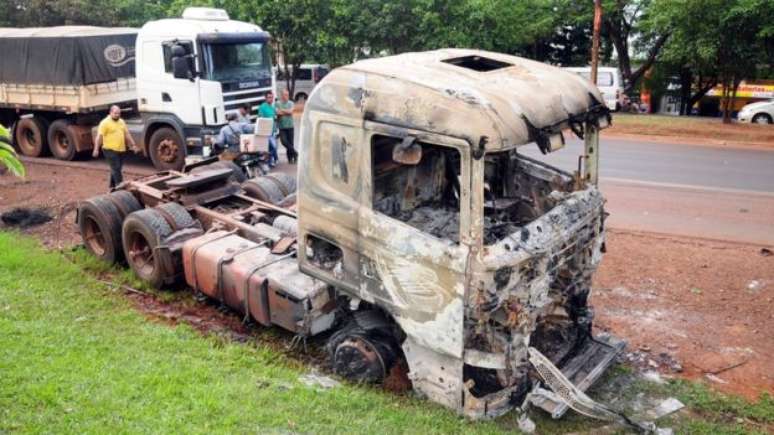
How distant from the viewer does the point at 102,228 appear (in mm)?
8766

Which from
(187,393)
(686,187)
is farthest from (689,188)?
(187,393)

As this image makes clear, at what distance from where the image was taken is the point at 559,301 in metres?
6.01

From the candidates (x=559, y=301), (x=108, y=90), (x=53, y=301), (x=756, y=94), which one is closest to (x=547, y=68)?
(x=559, y=301)

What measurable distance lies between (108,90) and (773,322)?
13.4 m

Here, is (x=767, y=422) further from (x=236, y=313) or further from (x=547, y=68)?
(x=236, y=313)

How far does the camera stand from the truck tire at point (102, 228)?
8727mm

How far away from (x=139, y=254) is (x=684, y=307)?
6003 mm

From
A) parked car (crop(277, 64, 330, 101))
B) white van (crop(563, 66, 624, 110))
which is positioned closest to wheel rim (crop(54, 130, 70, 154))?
parked car (crop(277, 64, 330, 101))

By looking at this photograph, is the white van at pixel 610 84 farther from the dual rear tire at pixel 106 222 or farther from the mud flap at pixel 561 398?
the mud flap at pixel 561 398

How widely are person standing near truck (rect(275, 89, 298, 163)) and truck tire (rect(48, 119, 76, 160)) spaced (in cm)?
→ 437

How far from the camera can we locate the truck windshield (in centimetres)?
1402

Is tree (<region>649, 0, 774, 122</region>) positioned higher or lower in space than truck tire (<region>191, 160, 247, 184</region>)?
higher

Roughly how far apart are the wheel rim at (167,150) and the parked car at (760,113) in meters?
18.8

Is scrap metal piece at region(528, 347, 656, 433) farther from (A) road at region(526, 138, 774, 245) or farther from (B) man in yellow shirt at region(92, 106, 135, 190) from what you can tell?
(B) man in yellow shirt at region(92, 106, 135, 190)
